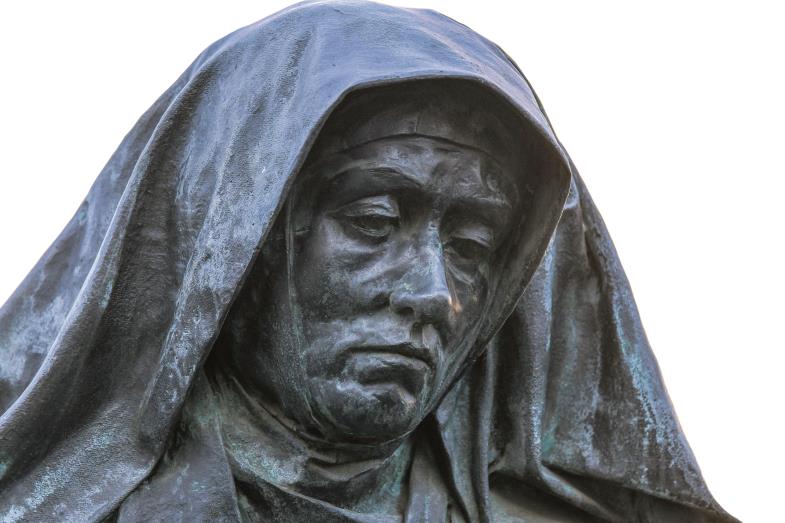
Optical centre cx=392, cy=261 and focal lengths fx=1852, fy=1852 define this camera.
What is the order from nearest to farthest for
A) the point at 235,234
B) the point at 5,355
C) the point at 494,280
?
1. the point at 235,234
2. the point at 494,280
3. the point at 5,355

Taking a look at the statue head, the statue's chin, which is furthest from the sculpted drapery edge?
the statue's chin

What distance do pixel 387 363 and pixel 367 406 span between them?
0.11 metres

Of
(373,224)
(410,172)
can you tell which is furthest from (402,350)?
(410,172)

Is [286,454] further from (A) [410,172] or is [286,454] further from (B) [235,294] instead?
(A) [410,172]

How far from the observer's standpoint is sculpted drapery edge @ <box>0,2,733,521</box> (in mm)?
4289

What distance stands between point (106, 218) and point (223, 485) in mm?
927

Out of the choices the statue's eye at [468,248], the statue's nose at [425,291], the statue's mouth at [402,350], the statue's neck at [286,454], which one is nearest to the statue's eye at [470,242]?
the statue's eye at [468,248]

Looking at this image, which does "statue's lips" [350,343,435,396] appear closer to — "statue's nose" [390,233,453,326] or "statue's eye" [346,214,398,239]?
"statue's nose" [390,233,453,326]

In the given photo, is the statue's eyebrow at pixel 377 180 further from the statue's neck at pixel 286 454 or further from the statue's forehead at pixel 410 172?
the statue's neck at pixel 286 454

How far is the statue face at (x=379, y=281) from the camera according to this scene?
14.0 ft

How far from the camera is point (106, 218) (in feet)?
16.0

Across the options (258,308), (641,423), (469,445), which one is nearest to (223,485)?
(258,308)

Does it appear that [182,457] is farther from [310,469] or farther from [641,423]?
[641,423]

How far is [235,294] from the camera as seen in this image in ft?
13.9
